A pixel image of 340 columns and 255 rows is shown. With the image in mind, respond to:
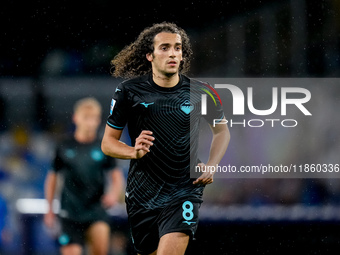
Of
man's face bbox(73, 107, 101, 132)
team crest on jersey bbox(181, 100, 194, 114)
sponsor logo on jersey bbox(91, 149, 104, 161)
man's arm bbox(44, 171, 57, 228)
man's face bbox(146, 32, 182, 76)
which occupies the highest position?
man's face bbox(146, 32, 182, 76)

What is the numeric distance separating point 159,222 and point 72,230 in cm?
159

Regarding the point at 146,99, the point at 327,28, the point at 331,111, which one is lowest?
the point at 146,99

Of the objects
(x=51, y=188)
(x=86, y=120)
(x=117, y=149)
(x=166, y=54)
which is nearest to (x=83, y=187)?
(x=51, y=188)

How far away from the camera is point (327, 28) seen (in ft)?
21.2

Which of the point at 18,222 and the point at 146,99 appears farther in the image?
the point at 18,222

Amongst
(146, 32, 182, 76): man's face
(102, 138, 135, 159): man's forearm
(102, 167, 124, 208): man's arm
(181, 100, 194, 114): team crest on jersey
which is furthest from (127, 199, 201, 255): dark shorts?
(146, 32, 182, 76): man's face

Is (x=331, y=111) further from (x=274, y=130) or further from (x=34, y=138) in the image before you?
(x=34, y=138)

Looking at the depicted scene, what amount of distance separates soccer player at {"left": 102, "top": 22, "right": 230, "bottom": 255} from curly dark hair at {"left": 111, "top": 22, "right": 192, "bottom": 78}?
61 millimetres

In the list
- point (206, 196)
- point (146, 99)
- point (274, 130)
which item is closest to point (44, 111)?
point (206, 196)

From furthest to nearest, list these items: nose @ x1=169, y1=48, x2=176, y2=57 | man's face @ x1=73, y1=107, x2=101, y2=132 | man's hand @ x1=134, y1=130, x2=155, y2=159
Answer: man's face @ x1=73, y1=107, x2=101, y2=132
nose @ x1=169, y1=48, x2=176, y2=57
man's hand @ x1=134, y1=130, x2=155, y2=159

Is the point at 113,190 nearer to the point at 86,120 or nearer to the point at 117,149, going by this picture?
the point at 86,120

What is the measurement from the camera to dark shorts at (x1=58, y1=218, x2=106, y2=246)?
16.2 feet

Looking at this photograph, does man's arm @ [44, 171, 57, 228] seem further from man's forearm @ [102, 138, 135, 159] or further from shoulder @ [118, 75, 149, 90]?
shoulder @ [118, 75, 149, 90]

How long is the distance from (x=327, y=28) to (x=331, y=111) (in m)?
0.97
